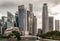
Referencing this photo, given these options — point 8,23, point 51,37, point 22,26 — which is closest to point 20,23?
point 22,26

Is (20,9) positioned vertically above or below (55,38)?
above

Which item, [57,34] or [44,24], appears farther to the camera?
[44,24]

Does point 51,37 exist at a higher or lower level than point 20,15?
lower

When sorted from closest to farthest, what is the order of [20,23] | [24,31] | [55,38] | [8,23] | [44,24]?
[55,38] < [44,24] < [24,31] < [20,23] < [8,23]

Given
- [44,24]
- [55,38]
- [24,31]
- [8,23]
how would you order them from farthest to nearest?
[8,23] < [24,31] < [44,24] < [55,38]

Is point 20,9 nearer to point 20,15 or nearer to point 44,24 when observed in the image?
point 20,15

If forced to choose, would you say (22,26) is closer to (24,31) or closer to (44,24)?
(24,31)

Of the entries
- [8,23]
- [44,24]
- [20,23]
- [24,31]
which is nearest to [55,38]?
[44,24]

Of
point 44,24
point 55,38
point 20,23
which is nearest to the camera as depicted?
point 55,38

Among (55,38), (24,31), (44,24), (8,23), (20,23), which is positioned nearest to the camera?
(55,38)
